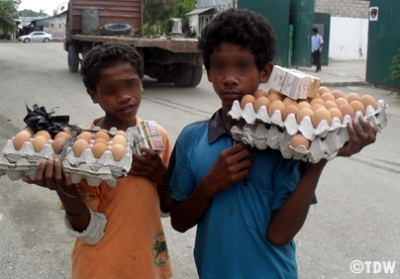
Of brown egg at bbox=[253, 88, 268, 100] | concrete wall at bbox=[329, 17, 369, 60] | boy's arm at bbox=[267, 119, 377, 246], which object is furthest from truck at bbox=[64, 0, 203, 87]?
concrete wall at bbox=[329, 17, 369, 60]

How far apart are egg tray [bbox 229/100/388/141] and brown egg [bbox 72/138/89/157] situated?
0.47 meters

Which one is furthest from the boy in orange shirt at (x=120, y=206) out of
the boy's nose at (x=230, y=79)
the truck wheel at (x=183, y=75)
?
the truck wheel at (x=183, y=75)

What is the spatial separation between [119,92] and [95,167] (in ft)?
1.60

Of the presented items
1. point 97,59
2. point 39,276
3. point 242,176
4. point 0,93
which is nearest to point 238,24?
point 242,176

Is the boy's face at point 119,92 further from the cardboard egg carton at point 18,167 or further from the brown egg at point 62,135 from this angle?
the cardboard egg carton at point 18,167

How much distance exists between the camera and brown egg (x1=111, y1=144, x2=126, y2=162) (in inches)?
63.2

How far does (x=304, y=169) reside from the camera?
1693 millimetres

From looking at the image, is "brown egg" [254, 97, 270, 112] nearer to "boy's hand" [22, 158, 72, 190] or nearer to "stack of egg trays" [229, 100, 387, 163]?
"stack of egg trays" [229, 100, 387, 163]

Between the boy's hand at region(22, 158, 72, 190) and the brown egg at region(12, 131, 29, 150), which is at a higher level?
the brown egg at region(12, 131, 29, 150)

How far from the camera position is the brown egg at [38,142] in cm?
162

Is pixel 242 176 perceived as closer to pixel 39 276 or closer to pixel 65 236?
pixel 39 276

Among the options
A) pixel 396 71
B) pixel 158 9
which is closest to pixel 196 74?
pixel 396 71

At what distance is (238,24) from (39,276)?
260 centimetres

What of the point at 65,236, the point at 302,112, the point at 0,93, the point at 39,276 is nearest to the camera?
the point at 302,112
